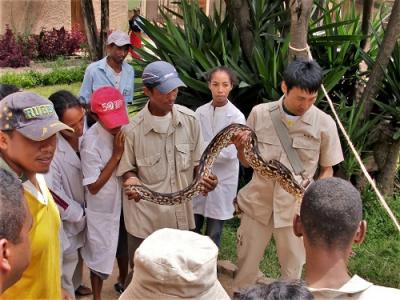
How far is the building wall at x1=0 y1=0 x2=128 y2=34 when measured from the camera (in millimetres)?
14812

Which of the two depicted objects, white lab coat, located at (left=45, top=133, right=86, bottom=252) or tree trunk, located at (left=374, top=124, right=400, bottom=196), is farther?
tree trunk, located at (left=374, top=124, right=400, bottom=196)

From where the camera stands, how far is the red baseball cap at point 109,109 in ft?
13.2

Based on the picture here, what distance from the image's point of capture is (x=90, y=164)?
161 inches

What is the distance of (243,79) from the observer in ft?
22.4

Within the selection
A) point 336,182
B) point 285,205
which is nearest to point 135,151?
point 285,205

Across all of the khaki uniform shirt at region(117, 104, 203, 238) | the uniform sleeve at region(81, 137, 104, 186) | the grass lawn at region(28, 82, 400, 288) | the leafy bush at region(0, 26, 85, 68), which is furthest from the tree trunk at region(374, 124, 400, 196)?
the leafy bush at region(0, 26, 85, 68)

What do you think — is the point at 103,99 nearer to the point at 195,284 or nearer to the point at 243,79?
the point at 195,284

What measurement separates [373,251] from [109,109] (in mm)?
3234

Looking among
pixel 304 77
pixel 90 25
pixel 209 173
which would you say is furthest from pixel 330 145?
pixel 90 25

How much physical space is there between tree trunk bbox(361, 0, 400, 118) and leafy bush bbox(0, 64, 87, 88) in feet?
26.0

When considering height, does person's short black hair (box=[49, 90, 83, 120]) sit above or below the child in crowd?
above

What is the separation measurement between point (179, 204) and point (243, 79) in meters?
2.95

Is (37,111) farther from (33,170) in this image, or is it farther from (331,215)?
(331,215)

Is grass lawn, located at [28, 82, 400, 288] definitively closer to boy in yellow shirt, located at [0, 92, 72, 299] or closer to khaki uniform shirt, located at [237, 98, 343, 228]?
khaki uniform shirt, located at [237, 98, 343, 228]
